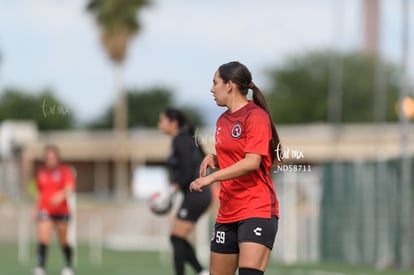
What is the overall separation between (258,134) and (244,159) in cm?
21

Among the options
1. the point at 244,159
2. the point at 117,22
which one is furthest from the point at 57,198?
the point at 117,22

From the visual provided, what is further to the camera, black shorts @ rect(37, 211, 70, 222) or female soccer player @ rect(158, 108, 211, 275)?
black shorts @ rect(37, 211, 70, 222)

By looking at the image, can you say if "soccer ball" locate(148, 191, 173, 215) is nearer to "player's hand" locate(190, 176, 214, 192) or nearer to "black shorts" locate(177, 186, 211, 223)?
"black shorts" locate(177, 186, 211, 223)

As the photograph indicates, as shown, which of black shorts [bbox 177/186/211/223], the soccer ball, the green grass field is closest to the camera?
black shorts [bbox 177/186/211/223]

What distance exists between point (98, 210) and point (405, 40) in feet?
113

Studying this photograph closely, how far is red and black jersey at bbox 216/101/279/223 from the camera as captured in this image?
8984 millimetres

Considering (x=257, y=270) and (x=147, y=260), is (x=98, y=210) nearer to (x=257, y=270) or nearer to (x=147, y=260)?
(x=147, y=260)

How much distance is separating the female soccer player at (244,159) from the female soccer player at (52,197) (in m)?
8.95

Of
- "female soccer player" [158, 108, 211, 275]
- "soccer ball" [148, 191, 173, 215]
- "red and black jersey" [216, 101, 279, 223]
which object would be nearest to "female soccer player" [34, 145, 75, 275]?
"soccer ball" [148, 191, 173, 215]

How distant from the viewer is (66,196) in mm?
18234

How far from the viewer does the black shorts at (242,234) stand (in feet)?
29.8

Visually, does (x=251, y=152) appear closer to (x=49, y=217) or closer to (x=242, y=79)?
(x=242, y=79)

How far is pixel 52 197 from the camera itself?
18141 millimetres

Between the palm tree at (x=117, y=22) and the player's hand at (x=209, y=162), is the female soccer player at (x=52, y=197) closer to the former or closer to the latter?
the player's hand at (x=209, y=162)
